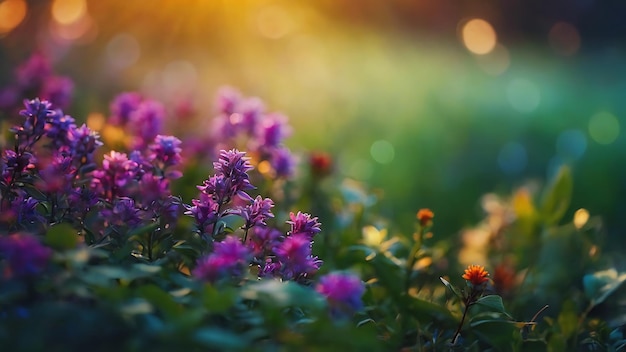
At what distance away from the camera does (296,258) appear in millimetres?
1487

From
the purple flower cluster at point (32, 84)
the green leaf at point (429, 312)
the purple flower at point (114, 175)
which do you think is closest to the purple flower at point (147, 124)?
the purple flower cluster at point (32, 84)

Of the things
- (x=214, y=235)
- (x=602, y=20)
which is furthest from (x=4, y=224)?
(x=602, y=20)

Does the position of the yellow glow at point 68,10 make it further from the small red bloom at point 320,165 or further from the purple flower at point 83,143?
the purple flower at point 83,143

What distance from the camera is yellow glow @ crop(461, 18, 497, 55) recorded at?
681cm

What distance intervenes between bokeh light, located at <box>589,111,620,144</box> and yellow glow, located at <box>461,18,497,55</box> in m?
1.73

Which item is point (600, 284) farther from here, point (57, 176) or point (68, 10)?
point (68, 10)

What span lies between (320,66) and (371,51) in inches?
27.5

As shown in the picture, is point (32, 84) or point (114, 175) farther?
point (32, 84)

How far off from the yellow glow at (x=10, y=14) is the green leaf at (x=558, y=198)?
309 cm

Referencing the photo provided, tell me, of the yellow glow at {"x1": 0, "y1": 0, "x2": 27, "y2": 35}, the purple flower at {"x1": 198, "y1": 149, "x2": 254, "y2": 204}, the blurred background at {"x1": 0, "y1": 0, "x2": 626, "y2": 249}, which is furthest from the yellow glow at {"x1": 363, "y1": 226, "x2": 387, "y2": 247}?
the yellow glow at {"x1": 0, "y1": 0, "x2": 27, "y2": 35}

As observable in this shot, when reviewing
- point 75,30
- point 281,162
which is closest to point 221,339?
point 281,162

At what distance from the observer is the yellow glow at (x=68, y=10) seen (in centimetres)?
502

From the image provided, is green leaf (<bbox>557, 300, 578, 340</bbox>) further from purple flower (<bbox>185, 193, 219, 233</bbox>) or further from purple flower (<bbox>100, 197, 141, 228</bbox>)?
purple flower (<bbox>100, 197, 141, 228</bbox>)

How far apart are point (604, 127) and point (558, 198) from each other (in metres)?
2.59
